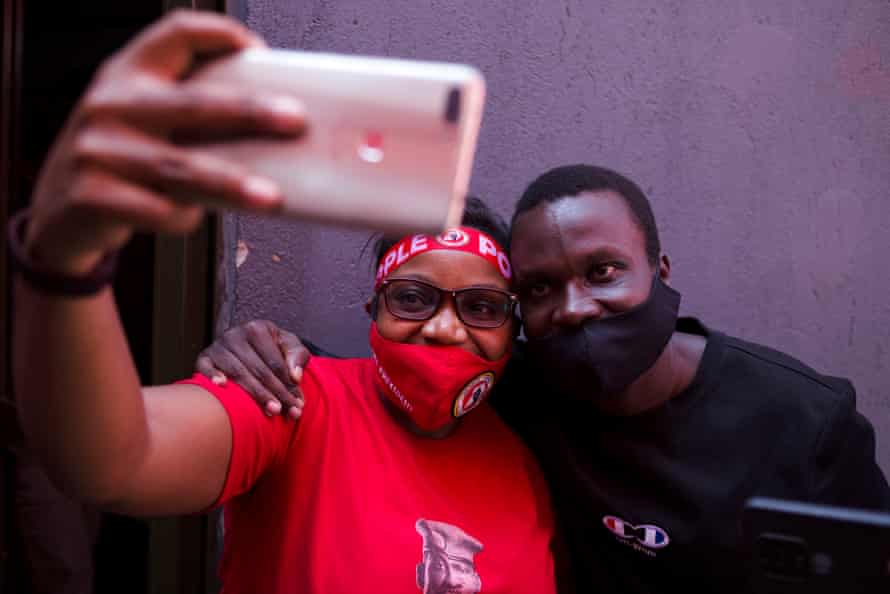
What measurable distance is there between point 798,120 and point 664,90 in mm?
590

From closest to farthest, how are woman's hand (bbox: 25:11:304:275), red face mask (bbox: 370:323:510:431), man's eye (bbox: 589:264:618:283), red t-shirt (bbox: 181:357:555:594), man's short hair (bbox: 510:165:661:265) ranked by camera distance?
1. woman's hand (bbox: 25:11:304:275)
2. red t-shirt (bbox: 181:357:555:594)
3. red face mask (bbox: 370:323:510:431)
4. man's eye (bbox: 589:264:618:283)
5. man's short hair (bbox: 510:165:661:265)

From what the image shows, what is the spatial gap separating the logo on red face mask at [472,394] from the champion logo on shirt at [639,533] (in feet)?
1.49

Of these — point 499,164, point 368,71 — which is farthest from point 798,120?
point 368,71

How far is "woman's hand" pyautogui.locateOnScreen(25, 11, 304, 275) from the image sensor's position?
0.71 meters

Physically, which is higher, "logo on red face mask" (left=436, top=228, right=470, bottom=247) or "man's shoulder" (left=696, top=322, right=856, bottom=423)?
"logo on red face mask" (left=436, top=228, right=470, bottom=247)

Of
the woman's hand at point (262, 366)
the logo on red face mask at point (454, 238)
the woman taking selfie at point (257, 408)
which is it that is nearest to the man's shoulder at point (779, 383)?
the woman taking selfie at point (257, 408)

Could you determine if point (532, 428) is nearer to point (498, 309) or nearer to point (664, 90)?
point (498, 309)

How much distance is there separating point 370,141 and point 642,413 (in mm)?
1319

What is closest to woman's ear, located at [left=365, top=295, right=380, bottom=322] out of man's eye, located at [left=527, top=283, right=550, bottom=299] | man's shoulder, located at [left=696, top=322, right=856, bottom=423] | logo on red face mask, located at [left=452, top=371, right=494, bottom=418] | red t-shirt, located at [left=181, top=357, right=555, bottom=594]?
red t-shirt, located at [left=181, top=357, right=555, bottom=594]

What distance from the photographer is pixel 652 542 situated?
1.70 meters

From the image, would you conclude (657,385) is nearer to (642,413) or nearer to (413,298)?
(642,413)

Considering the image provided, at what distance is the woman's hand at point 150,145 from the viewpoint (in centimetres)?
71

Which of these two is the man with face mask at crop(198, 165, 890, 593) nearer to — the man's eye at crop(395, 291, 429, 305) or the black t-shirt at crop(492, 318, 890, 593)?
the black t-shirt at crop(492, 318, 890, 593)

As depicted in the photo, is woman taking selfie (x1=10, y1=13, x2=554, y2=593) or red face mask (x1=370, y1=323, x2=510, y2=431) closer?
woman taking selfie (x1=10, y1=13, x2=554, y2=593)
